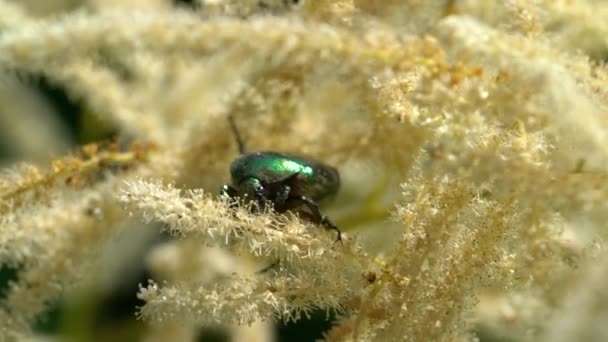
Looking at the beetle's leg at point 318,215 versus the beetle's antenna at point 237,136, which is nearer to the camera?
the beetle's leg at point 318,215

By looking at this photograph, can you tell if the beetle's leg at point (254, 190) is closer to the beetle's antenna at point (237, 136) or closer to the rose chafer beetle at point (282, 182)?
the rose chafer beetle at point (282, 182)

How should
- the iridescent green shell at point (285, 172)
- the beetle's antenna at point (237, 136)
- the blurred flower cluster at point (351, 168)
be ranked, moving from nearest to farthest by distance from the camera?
the blurred flower cluster at point (351, 168), the iridescent green shell at point (285, 172), the beetle's antenna at point (237, 136)

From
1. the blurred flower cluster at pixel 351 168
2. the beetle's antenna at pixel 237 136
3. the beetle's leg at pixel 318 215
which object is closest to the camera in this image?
the blurred flower cluster at pixel 351 168

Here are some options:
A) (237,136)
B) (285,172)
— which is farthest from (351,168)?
(285,172)

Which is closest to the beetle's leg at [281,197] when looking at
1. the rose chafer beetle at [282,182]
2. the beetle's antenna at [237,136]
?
the rose chafer beetle at [282,182]

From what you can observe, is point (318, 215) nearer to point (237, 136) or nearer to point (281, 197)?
point (281, 197)

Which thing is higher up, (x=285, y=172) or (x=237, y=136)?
(x=237, y=136)
